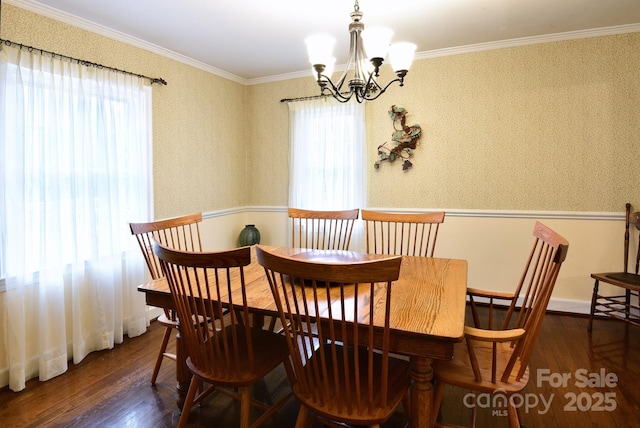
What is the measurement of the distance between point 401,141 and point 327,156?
2.55ft

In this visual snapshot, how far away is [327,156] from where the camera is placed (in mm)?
3838

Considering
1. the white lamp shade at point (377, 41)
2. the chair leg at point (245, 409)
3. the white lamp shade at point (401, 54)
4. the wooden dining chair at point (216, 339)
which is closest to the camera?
the wooden dining chair at point (216, 339)

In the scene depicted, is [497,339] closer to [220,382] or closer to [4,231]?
[220,382]

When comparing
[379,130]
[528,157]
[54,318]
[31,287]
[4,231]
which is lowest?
[54,318]

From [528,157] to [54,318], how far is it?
3.84 m

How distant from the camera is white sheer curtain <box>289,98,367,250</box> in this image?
3.71 metres

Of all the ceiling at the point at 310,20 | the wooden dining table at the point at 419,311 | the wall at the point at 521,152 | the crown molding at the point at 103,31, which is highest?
the ceiling at the point at 310,20

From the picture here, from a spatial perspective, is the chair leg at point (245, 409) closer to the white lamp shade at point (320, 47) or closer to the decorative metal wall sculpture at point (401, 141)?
the white lamp shade at point (320, 47)

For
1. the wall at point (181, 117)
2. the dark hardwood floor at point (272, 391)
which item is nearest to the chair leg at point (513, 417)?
the dark hardwood floor at point (272, 391)

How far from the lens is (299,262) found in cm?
115

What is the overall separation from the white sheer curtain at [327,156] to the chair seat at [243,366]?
7.20 ft

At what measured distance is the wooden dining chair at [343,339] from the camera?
3.65 feet

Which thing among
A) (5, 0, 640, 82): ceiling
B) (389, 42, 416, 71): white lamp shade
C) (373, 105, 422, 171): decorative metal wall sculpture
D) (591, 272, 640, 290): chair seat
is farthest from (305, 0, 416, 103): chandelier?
(591, 272, 640, 290): chair seat

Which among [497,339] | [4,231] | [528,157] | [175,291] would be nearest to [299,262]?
[175,291]
